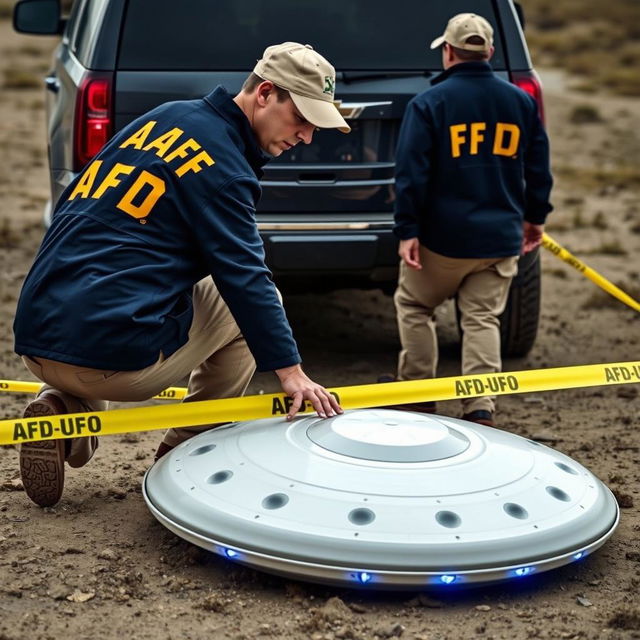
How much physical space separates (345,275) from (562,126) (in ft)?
33.6

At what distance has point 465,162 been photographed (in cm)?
470

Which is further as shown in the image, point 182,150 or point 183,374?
point 183,374

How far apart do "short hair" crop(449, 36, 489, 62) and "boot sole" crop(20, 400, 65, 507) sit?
7.11 feet

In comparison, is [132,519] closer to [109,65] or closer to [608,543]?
[608,543]

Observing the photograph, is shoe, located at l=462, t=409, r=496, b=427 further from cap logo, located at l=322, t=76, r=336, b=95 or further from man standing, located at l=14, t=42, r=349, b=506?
cap logo, located at l=322, t=76, r=336, b=95

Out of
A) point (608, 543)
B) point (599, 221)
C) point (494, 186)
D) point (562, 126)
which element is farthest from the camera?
point (562, 126)

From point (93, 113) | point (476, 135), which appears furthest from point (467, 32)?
point (93, 113)

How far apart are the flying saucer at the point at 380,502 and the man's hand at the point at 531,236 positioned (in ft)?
5.08

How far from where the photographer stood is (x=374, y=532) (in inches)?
126

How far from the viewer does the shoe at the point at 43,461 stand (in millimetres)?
3680

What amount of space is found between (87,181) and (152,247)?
1.00 ft

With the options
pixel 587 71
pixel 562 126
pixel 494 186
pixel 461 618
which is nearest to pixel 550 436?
pixel 494 186

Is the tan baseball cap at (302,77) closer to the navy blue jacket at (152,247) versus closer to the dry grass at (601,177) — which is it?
the navy blue jacket at (152,247)

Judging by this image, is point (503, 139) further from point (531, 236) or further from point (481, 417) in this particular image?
point (481, 417)
